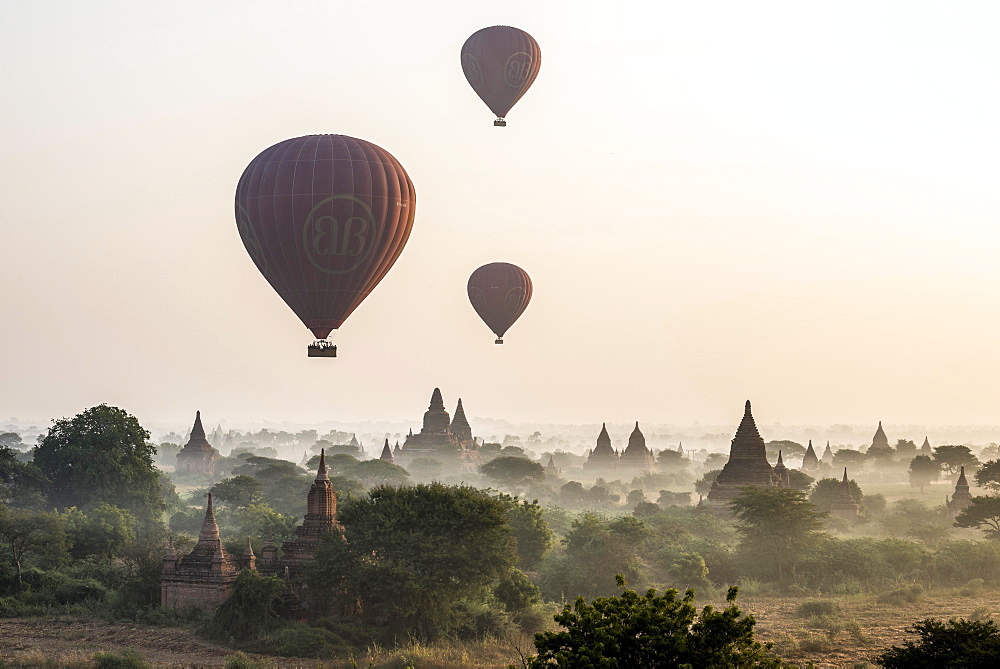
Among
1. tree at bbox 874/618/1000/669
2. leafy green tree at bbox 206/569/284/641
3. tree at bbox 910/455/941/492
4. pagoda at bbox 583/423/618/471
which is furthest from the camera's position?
pagoda at bbox 583/423/618/471

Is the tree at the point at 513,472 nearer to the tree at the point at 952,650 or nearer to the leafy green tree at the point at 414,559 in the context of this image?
the leafy green tree at the point at 414,559

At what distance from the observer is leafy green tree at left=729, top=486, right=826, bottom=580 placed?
52062 mm

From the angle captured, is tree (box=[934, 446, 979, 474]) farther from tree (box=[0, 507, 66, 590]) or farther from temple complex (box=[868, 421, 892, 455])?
tree (box=[0, 507, 66, 590])

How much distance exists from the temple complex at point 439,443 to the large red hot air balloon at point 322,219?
6630 centimetres

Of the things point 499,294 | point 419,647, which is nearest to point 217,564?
point 419,647

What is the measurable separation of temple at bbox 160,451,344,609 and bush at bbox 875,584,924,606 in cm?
2117

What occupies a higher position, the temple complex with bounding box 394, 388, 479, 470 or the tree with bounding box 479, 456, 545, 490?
the temple complex with bounding box 394, 388, 479, 470

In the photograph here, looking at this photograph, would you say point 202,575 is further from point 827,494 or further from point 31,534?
point 827,494

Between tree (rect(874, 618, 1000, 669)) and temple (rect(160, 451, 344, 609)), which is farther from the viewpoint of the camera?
temple (rect(160, 451, 344, 609))

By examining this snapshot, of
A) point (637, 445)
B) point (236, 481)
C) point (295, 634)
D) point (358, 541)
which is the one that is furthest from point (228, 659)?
point (637, 445)

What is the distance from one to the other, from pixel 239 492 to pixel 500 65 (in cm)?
3370

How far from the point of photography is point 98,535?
52.3m

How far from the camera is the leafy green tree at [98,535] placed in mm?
50781

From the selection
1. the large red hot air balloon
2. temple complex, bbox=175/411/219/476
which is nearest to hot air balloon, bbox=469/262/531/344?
the large red hot air balloon
